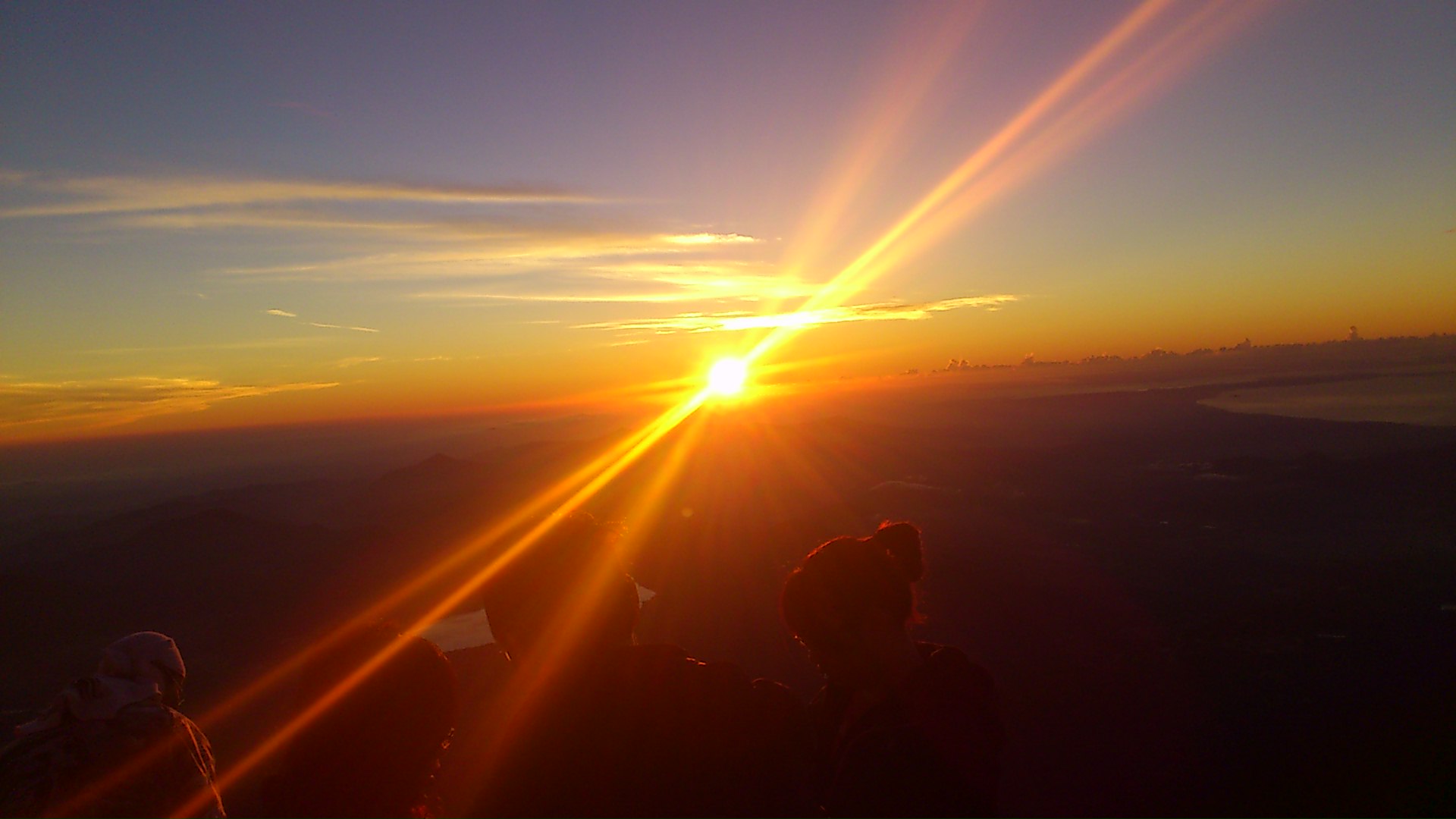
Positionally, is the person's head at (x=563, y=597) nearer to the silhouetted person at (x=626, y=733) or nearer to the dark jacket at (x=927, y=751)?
the silhouetted person at (x=626, y=733)

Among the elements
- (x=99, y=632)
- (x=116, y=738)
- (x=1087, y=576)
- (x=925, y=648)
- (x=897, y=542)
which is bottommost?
(x=99, y=632)

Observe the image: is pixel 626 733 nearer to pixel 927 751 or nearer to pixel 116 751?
pixel 927 751

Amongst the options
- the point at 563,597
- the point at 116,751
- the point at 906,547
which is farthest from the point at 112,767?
the point at 906,547

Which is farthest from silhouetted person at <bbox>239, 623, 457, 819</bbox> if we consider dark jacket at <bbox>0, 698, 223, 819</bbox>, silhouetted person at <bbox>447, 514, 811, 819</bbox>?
dark jacket at <bbox>0, 698, 223, 819</bbox>

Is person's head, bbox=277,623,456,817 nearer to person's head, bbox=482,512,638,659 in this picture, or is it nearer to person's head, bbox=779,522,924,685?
person's head, bbox=482,512,638,659

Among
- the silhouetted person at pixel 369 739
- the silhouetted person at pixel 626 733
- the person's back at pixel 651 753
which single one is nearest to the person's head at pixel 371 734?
the silhouetted person at pixel 369 739

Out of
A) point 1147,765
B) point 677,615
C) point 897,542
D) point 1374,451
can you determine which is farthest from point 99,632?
point 1374,451

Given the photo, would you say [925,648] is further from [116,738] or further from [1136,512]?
[1136,512]
